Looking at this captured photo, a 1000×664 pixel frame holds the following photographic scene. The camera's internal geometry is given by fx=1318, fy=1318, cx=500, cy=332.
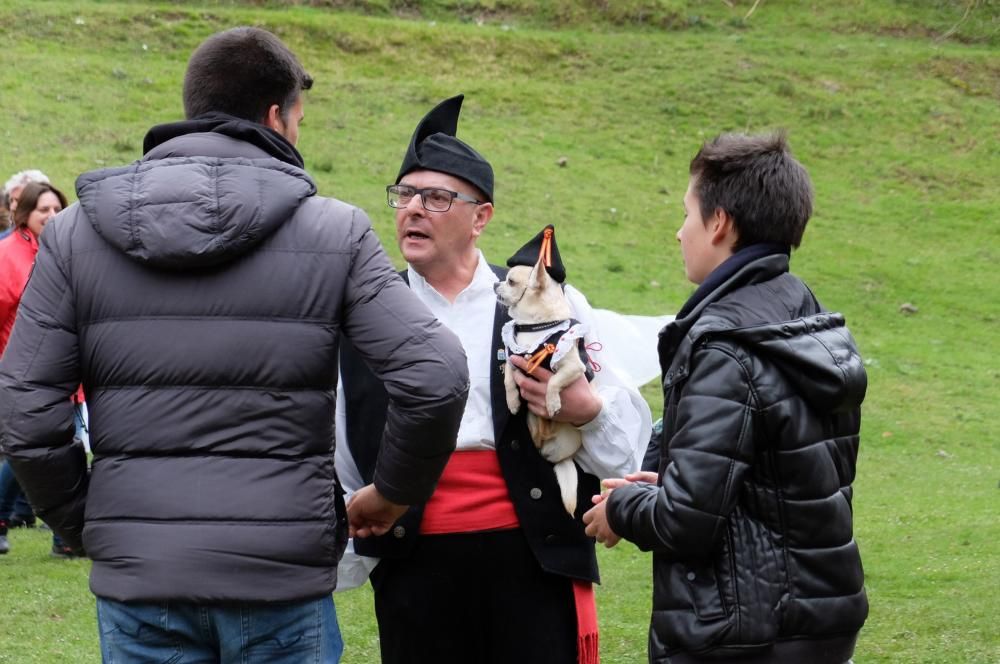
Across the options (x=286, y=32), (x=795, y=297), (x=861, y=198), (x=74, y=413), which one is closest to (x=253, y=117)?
(x=74, y=413)

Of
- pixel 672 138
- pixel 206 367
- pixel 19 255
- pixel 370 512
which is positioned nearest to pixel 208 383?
pixel 206 367

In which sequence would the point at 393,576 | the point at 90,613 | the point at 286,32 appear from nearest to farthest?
the point at 393,576
the point at 90,613
the point at 286,32

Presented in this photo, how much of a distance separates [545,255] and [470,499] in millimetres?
712

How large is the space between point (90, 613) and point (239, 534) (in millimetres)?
4203

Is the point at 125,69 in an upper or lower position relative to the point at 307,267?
lower

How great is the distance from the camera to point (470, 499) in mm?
3592

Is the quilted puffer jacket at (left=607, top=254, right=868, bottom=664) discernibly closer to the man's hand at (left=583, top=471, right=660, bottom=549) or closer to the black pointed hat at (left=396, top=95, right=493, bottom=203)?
the man's hand at (left=583, top=471, right=660, bottom=549)

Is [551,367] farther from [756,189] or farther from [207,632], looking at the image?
[207,632]

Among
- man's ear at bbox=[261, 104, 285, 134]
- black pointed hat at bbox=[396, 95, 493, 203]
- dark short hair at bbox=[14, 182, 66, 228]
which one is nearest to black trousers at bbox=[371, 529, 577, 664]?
black pointed hat at bbox=[396, 95, 493, 203]

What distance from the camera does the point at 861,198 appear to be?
21547 millimetres

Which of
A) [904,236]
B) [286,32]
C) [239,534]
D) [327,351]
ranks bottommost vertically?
[904,236]

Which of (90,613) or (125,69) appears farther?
(125,69)

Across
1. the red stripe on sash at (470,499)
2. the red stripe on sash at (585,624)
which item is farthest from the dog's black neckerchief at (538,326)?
the red stripe on sash at (585,624)

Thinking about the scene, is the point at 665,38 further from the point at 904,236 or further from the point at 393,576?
the point at 393,576
